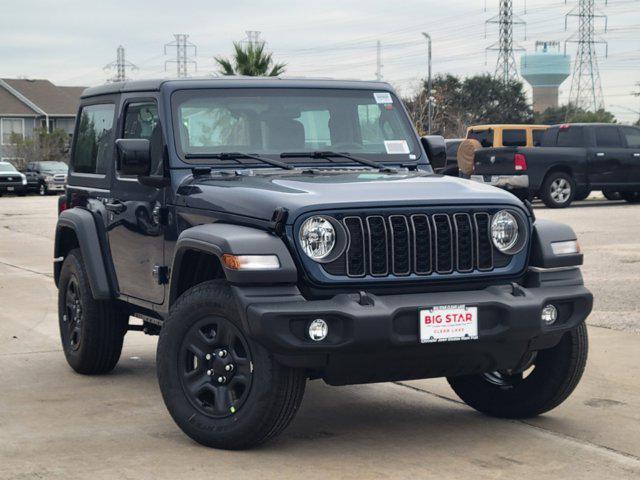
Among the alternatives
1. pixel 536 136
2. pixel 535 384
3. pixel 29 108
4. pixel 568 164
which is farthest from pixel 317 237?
pixel 29 108

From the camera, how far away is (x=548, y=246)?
6.33m

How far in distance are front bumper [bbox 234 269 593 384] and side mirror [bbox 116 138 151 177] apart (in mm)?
1516

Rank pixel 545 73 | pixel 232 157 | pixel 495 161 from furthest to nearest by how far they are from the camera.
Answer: pixel 545 73
pixel 495 161
pixel 232 157

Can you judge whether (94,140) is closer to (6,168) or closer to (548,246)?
(548,246)

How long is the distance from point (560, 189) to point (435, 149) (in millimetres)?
19463

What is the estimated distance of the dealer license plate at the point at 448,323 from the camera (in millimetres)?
5836

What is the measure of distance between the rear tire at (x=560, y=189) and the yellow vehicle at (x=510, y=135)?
485cm

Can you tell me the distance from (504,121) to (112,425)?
70458mm

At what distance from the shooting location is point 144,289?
7355 mm

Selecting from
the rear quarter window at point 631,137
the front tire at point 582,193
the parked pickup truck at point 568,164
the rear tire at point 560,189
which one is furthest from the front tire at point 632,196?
the rear tire at point 560,189

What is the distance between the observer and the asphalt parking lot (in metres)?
5.80

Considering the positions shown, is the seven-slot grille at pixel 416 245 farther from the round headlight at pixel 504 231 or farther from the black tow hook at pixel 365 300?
the black tow hook at pixel 365 300

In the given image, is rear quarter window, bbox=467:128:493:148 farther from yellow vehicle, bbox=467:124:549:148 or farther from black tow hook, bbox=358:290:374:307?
black tow hook, bbox=358:290:374:307

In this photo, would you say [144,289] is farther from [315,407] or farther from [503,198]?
[503,198]
